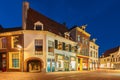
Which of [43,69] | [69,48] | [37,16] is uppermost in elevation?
[37,16]

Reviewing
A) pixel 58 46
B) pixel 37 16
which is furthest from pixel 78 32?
pixel 37 16

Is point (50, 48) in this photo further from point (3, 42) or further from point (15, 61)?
point (3, 42)

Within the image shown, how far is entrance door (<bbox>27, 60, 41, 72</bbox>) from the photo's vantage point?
134ft

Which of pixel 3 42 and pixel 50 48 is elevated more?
pixel 3 42

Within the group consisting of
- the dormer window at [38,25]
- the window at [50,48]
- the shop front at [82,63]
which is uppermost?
the dormer window at [38,25]

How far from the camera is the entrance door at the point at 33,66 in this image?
40.8 meters

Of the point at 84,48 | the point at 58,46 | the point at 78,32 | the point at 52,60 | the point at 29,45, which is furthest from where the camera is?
the point at 84,48

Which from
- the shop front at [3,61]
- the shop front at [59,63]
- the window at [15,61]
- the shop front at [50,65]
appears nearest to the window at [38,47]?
the shop front at [50,65]

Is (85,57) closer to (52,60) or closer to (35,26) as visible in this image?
(52,60)

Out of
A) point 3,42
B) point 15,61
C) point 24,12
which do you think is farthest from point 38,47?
point 3,42

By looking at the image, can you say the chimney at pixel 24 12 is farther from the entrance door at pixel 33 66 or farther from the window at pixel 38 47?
the entrance door at pixel 33 66

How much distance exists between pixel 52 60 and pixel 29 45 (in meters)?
6.07

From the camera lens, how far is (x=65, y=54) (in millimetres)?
50594

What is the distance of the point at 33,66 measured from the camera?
1638 inches
